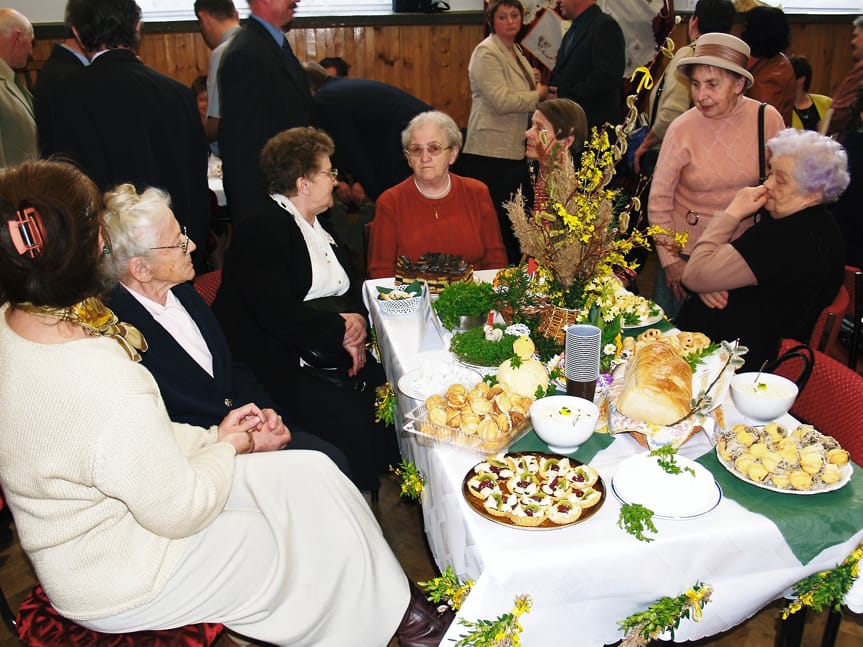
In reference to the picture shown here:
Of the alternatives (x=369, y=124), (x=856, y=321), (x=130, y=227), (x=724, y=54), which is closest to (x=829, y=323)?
(x=856, y=321)

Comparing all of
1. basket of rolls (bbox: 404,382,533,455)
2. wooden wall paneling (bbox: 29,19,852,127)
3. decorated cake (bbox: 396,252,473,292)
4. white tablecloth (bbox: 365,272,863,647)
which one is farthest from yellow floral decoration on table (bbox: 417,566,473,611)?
wooden wall paneling (bbox: 29,19,852,127)

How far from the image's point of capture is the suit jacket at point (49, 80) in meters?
3.14

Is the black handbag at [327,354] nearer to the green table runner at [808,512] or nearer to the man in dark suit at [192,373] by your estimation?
the man in dark suit at [192,373]

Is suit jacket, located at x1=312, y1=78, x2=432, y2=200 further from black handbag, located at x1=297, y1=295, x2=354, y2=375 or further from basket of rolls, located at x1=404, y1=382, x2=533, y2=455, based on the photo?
basket of rolls, located at x1=404, y1=382, x2=533, y2=455

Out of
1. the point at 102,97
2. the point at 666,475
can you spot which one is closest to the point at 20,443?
the point at 666,475

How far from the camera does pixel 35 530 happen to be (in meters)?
1.52

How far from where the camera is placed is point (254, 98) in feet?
11.5

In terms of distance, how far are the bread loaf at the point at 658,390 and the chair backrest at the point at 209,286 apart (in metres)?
1.71

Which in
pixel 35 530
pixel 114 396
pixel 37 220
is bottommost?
pixel 35 530

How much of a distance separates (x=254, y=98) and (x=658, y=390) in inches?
101

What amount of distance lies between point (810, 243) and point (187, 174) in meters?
2.58

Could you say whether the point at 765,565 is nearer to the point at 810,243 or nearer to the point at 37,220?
the point at 810,243

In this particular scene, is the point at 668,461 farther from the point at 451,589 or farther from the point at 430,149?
the point at 430,149

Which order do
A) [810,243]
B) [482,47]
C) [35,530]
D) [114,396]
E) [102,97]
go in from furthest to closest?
[482,47] < [102,97] < [810,243] < [35,530] < [114,396]
